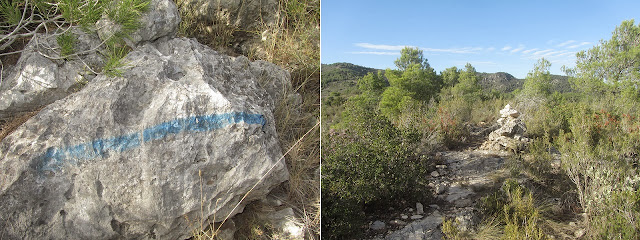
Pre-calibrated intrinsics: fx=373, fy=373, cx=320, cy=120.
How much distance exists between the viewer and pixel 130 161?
1739mm

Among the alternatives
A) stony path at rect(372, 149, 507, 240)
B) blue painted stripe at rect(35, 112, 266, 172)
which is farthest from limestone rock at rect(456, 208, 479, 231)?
blue painted stripe at rect(35, 112, 266, 172)

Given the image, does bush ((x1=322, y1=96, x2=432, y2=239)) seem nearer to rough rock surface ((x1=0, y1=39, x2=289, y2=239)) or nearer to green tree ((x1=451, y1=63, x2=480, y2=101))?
rough rock surface ((x1=0, y1=39, x2=289, y2=239))

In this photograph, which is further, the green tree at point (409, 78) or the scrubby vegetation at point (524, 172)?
the green tree at point (409, 78)

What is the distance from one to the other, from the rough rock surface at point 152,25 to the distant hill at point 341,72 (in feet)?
4.95

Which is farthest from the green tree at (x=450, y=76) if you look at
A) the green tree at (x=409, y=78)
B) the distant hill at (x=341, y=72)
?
the distant hill at (x=341, y=72)

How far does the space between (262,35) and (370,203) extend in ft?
5.25

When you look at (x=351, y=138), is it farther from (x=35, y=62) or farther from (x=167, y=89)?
(x=35, y=62)

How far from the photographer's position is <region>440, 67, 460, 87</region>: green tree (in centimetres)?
1229

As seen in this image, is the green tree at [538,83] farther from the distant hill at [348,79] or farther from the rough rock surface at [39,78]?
the rough rock surface at [39,78]

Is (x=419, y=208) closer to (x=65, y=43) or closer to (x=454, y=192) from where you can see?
(x=454, y=192)

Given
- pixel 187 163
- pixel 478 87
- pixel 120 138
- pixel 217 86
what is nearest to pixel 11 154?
pixel 120 138

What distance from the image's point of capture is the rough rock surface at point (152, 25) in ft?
7.30

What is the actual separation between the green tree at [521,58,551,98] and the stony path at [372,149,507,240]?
1863 millimetres

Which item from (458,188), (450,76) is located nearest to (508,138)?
(458,188)
